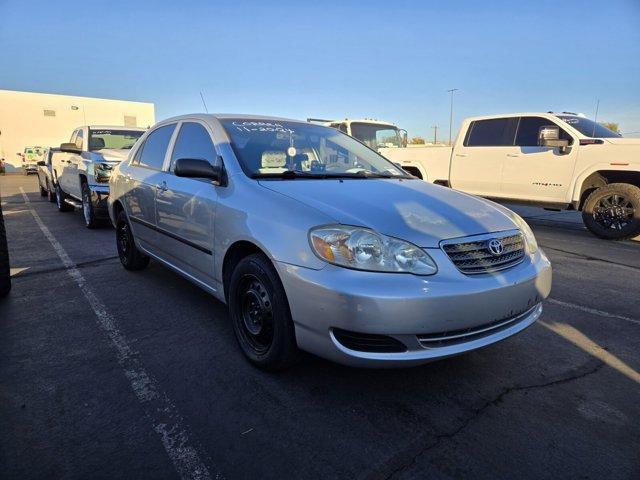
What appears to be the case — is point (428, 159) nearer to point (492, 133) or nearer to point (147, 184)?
point (492, 133)

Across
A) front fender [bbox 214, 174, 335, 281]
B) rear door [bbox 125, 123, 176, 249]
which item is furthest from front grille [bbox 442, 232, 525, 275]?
rear door [bbox 125, 123, 176, 249]

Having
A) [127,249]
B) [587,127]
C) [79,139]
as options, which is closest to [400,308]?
[127,249]

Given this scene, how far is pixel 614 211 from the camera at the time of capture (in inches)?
283

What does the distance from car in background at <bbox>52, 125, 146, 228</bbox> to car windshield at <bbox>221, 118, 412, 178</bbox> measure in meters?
4.22

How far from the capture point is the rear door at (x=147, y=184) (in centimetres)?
406

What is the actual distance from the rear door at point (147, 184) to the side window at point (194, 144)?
25 centimetres

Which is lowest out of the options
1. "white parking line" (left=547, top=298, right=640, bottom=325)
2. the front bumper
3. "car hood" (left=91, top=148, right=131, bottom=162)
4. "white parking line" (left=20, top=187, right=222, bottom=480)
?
"white parking line" (left=20, top=187, right=222, bottom=480)

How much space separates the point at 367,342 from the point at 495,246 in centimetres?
94

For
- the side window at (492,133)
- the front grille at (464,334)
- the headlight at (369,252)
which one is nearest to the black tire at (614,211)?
the side window at (492,133)

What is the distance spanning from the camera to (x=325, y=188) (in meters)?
2.88

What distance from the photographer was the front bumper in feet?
7.00

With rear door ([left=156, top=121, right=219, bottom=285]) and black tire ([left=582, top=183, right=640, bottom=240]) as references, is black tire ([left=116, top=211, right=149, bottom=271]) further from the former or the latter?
black tire ([left=582, top=183, right=640, bottom=240])

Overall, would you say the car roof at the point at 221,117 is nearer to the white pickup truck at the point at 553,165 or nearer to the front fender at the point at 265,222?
the front fender at the point at 265,222


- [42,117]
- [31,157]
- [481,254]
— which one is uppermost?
[42,117]
